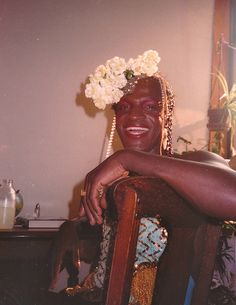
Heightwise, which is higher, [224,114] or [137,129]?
[224,114]

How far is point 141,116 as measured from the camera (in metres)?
1.74

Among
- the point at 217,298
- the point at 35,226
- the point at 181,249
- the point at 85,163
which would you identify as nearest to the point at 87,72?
the point at 85,163

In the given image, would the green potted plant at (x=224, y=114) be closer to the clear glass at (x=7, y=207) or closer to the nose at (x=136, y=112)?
the nose at (x=136, y=112)

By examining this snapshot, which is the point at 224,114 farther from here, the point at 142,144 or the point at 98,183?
the point at 98,183

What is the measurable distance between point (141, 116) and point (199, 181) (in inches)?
38.0

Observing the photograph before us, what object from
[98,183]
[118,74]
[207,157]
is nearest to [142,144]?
[118,74]

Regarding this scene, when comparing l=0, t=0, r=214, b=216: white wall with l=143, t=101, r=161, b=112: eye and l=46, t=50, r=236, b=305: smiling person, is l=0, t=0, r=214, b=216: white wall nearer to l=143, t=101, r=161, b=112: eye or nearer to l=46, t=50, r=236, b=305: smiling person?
l=46, t=50, r=236, b=305: smiling person

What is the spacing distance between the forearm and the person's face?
89 cm

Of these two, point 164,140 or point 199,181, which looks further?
point 164,140

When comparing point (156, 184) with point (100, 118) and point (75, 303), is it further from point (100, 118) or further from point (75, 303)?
point (100, 118)

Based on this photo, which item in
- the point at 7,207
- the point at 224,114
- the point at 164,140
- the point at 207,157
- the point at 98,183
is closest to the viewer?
the point at 98,183

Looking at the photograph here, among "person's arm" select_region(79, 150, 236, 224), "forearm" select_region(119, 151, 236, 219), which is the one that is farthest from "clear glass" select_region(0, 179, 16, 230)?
"forearm" select_region(119, 151, 236, 219)

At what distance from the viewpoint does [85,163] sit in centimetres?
319

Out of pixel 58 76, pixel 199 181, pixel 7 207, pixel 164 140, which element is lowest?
pixel 7 207
